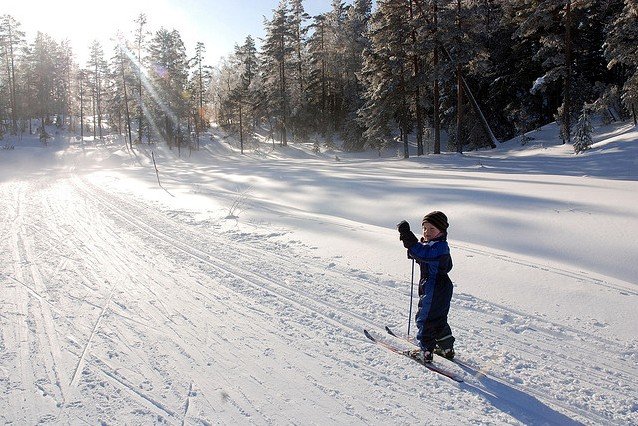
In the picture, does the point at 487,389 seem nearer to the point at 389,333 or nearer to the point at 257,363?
the point at 389,333

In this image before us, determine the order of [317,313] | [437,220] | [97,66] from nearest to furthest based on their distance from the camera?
1. [437,220]
2. [317,313]
3. [97,66]

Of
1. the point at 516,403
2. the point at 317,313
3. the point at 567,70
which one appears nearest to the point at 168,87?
the point at 567,70

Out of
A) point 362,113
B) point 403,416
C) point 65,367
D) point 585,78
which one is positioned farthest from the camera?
point 362,113

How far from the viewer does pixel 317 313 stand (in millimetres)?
5070

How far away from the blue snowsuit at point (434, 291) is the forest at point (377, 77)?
19925 mm

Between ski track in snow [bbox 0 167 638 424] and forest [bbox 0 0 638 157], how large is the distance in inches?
764

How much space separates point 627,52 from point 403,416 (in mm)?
23140

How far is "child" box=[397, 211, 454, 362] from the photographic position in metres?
3.92

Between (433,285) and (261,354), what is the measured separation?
1.95 m

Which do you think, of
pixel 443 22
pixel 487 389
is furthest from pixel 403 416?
pixel 443 22

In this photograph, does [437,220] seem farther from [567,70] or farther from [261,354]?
[567,70]

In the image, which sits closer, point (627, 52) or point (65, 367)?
point (65, 367)

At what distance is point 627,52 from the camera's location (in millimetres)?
18812

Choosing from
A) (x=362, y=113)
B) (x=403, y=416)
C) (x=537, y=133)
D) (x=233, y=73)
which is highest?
(x=233, y=73)
